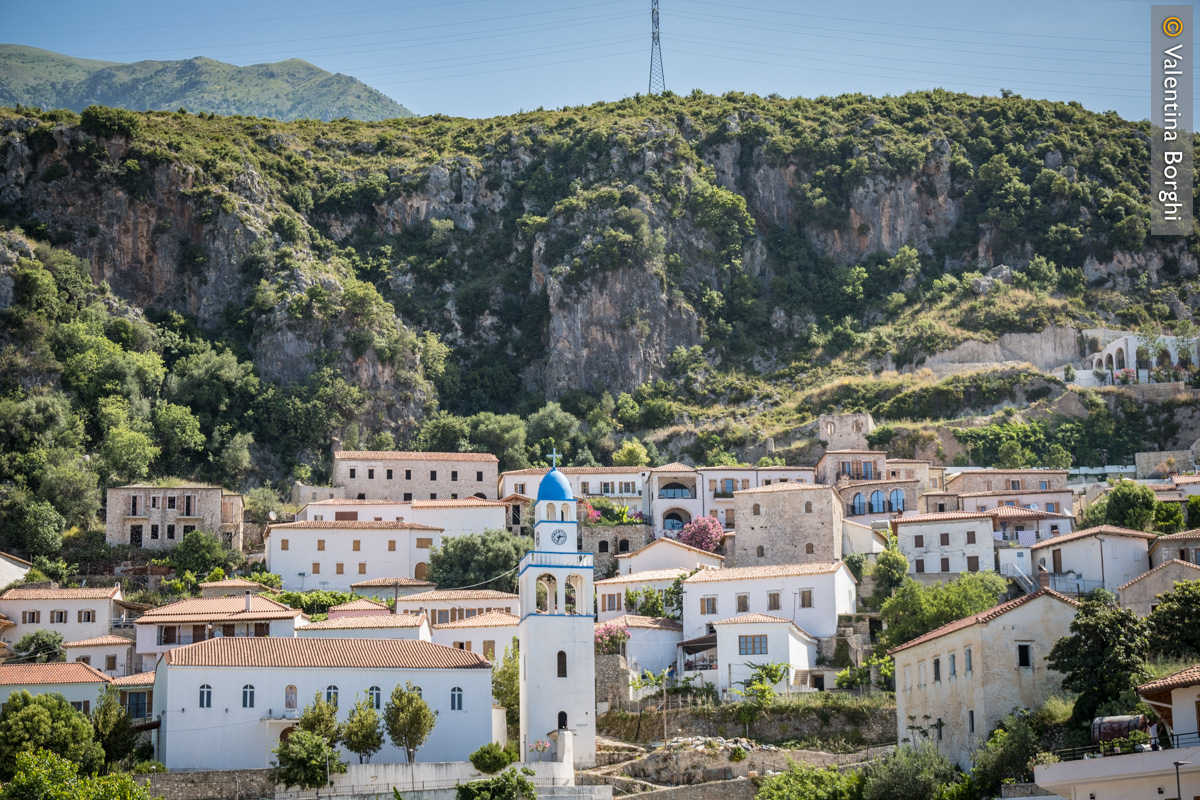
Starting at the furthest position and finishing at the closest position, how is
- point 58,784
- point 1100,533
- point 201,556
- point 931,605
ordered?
point 201,556, point 1100,533, point 931,605, point 58,784

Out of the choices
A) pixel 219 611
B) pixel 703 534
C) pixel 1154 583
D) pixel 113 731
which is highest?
pixel 703 534

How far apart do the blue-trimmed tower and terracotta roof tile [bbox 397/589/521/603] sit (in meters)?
11.1

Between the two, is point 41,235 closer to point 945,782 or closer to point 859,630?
point 859,630

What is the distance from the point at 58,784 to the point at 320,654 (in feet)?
36.2

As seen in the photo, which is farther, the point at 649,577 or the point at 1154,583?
the point at 649,577

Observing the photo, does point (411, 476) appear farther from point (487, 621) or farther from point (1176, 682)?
point (1176, 682)

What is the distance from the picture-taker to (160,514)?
7894cm

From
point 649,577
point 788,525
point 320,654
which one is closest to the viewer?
point 320,654

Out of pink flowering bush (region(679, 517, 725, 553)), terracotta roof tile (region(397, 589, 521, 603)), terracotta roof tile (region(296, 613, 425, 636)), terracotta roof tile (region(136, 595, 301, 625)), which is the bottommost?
terracotta roof tile (region(296, 613, 425, 636))

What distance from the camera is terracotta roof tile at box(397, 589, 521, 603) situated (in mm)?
66188

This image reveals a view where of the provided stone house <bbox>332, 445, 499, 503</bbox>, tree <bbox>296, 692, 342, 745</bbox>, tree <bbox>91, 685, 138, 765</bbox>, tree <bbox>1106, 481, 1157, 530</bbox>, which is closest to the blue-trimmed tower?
tree <bbox>296, 692, 342, 745</bbox>

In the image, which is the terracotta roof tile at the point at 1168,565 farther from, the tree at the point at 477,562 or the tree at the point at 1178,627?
the tree at the point at 477,562

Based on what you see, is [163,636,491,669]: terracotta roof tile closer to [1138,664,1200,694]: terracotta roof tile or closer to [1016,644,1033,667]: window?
[1016,644,1033,667]: window

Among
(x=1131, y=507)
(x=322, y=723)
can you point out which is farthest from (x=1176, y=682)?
(x=1131, y=507)
